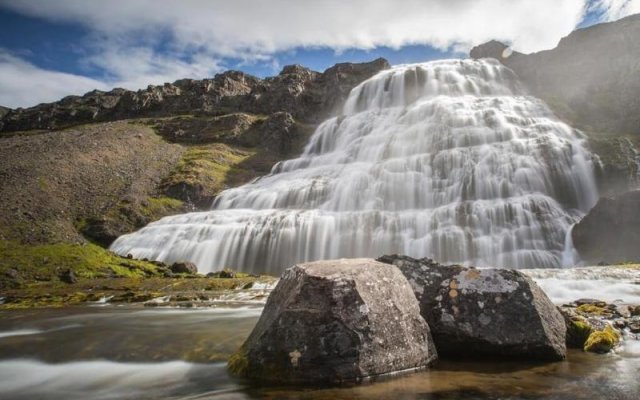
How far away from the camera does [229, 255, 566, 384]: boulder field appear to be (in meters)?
6.20

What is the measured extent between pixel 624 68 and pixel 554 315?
7801 centimetres

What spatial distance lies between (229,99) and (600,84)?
82.8 m

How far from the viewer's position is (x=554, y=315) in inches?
300

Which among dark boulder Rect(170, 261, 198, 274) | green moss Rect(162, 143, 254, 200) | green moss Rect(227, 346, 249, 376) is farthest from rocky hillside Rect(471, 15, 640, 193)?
green moss Rect(162, 143, 254, 200)

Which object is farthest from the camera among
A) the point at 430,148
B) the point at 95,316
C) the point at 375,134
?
the point at 375,134

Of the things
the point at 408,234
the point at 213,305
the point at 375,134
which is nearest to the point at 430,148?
the point at 375,134

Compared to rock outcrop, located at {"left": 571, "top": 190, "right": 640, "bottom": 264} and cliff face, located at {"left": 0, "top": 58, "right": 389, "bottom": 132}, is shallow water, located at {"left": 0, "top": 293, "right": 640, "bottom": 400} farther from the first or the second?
cliff face, located at {"left": 0, "top": 58, "right": 389, "bottom": 132}

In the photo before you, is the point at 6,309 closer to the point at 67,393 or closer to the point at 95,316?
the point at 95,316

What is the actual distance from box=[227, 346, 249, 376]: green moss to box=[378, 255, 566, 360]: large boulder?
3362mm

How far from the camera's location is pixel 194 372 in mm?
7219

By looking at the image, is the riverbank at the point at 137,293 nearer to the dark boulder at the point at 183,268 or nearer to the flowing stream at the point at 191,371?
the dark boulder at the point at 183,268

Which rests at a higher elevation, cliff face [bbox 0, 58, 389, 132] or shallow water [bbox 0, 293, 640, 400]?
cliff face [bbox 0, 58, 389, 132]

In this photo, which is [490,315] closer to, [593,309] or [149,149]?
[593,309]

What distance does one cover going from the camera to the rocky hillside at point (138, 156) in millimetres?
36219
